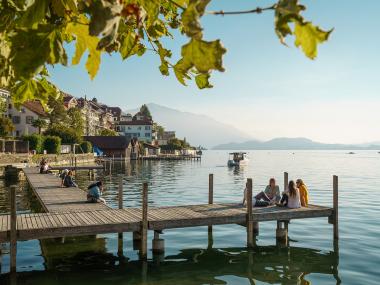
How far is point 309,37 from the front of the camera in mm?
1483

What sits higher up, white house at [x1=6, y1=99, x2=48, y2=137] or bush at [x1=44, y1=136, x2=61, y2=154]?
white house at [x1=6, y1=99, x2=48, y2=137]

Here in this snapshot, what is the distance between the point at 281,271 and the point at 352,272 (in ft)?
8.59

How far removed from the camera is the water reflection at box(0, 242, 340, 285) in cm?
1445

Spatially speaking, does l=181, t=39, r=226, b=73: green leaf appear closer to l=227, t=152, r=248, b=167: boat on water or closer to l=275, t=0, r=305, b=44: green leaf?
l=275, t=0, r=305, b=44: green leaf

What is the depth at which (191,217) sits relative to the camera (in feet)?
53.5

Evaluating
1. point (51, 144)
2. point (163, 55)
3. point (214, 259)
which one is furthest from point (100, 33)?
point (51, 144)

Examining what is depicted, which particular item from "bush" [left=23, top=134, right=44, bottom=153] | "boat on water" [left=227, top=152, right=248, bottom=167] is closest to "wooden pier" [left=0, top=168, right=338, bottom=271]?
"bush" [left=23, top=134, right=44, bottom=153]

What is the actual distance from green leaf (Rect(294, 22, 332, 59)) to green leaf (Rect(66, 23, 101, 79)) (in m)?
0.90

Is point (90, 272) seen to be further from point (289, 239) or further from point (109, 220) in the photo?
point (289, 239)

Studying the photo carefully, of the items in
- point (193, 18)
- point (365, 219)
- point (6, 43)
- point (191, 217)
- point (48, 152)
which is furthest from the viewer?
point (48, 152)

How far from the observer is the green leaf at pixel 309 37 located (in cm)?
145

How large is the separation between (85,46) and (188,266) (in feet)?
49.3

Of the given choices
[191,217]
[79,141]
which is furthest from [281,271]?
[79,141]

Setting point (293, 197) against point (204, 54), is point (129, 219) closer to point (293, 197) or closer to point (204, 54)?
point (293, 197)
